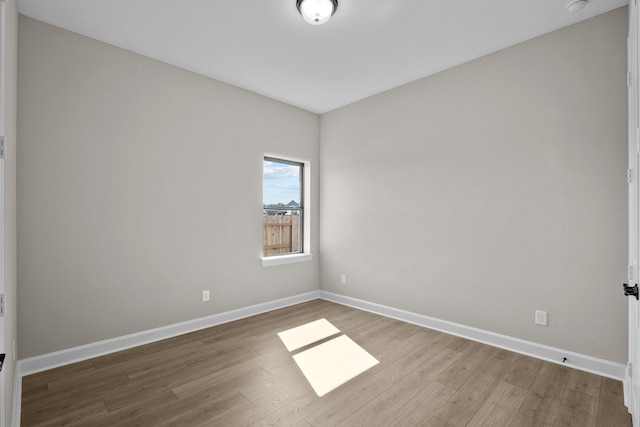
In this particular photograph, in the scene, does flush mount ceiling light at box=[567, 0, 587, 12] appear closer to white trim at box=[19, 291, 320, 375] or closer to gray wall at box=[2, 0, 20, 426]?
gray wall at box=[2, 0, 20, 426]

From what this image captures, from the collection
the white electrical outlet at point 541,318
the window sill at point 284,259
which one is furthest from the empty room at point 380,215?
the window sill at point 284,259

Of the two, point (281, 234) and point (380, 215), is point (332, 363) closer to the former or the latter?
point (380, 215)

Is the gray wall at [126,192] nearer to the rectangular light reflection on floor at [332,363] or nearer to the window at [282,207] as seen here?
the window at [282,207]

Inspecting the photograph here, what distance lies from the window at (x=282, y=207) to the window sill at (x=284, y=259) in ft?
0.56

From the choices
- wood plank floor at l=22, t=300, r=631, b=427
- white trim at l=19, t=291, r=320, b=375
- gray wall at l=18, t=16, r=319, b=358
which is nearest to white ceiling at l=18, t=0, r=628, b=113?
gray wall at l=18, t=16, r=319, b=358

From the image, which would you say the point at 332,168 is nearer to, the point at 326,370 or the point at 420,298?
the point at 420,298

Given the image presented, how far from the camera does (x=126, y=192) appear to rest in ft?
9.91

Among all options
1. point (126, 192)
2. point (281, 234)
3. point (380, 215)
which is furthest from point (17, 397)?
point (380, 215)

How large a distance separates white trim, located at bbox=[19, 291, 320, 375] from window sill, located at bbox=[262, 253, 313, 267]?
505 mm

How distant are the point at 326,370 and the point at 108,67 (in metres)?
3.30

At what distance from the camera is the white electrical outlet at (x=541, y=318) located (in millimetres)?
2781

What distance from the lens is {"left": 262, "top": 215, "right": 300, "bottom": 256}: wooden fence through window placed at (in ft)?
14.4

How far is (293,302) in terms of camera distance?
175 inches

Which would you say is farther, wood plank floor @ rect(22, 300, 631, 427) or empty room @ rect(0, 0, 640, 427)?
empty room @ rect(0, 0, 640, 427)
